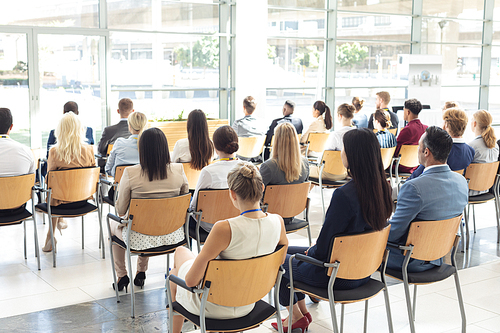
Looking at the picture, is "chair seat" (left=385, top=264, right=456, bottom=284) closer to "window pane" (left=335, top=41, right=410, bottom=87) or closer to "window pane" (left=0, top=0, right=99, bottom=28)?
"window pane" (left=0, top=0, right=99, bottom=28)

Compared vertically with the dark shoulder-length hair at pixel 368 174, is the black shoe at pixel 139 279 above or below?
below

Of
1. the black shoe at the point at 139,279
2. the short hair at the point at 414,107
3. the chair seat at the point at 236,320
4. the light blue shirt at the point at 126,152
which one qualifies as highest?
the short hair at the point at 414,107

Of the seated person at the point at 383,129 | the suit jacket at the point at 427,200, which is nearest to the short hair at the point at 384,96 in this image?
the seated person at the point at 383,129

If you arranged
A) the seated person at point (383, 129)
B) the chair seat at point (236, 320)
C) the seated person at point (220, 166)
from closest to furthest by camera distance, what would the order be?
the chair seat at point (236, 320), the seated person at point (220, 166), the seated person at point (383, 129)

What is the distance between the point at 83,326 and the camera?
11.1ft

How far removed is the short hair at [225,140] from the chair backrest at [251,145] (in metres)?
3.36

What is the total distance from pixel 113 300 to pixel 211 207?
0.99 m

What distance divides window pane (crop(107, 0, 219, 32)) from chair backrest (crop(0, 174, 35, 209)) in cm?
548

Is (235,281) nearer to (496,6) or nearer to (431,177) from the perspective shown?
(431,177)

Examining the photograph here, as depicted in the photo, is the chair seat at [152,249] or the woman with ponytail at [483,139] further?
the woman with ponytail at [483,139]

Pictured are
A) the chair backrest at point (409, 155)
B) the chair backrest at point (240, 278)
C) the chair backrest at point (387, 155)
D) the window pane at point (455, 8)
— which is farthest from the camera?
the window pane at point (455, 8)

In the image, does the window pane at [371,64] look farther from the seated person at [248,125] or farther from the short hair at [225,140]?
the short hair at [225,140]

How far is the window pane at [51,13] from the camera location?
320 inches

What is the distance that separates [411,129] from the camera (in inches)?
257
